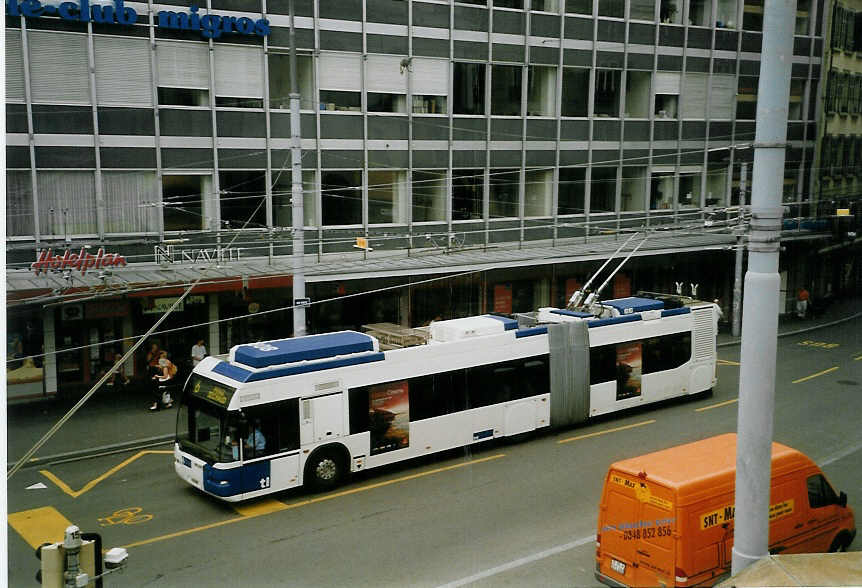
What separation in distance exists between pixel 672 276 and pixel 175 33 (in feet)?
75.6

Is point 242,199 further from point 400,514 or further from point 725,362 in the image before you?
point 725,362

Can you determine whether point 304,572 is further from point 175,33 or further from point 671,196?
point 671,196

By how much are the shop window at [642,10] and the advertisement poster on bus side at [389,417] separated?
21069 mm

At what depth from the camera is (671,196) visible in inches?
1353

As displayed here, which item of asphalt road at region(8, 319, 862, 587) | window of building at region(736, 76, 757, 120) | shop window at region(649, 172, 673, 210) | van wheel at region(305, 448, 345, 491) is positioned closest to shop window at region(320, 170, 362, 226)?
asphalt road at region(8, 319, 862, 587)

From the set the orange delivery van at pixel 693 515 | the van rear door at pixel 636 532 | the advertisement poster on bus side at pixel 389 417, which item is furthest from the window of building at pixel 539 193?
the van rear door at pixel 636 532

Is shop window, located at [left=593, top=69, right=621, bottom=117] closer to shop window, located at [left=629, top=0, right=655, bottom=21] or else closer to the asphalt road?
shop window, located at [left=629, top=0, right=655, bottom=21]

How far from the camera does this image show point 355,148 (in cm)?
2620

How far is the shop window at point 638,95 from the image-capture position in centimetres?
3275

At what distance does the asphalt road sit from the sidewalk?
711 mm

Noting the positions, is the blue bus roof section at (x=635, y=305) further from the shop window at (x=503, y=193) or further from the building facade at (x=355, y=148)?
the shop window at (x=503, y=193)

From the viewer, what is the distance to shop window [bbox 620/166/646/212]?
109ft

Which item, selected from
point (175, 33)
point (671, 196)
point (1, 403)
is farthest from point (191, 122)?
point (671, 196)

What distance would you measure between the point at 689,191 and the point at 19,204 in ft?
84.2
